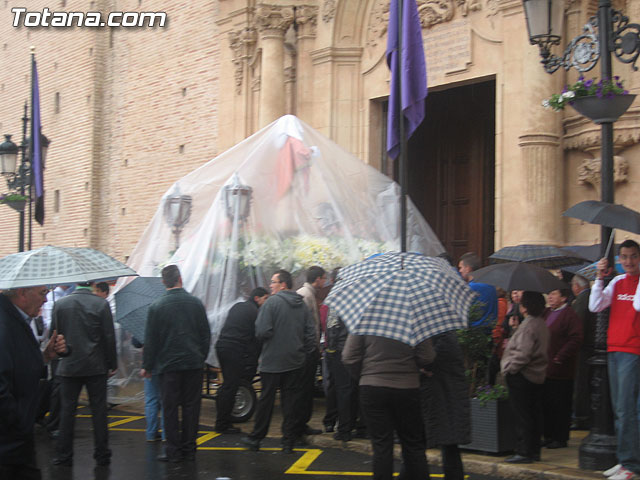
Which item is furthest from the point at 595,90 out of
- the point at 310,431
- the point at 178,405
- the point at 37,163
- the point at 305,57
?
the point at 37,163

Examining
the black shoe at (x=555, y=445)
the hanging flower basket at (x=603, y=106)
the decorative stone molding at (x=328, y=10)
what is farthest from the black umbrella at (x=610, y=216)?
the decorative stone molding at (x=328, y=10)

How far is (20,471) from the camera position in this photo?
466 cm

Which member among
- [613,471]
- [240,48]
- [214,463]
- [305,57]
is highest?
[240,48]

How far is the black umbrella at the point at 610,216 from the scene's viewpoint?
23.9ft

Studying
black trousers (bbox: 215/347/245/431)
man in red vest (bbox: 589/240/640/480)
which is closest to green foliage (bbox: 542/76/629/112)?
man in red vest (bbox: 589/240/640/480)

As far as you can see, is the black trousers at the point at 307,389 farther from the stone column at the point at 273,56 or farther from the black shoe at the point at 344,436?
the stone column at the point at 273,56

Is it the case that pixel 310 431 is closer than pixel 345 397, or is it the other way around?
pixel 345 397

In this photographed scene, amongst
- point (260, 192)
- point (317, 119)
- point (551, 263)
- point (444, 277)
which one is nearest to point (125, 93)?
point (317, 119)

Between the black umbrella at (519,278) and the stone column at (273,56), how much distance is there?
9.31m

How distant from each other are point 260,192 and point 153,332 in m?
3.33

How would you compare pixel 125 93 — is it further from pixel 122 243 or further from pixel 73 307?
pixel 73 307

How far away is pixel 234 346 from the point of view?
32.9 feet

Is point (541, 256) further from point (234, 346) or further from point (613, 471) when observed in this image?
point (234, 346)

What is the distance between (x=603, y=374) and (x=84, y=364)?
4.72 m
